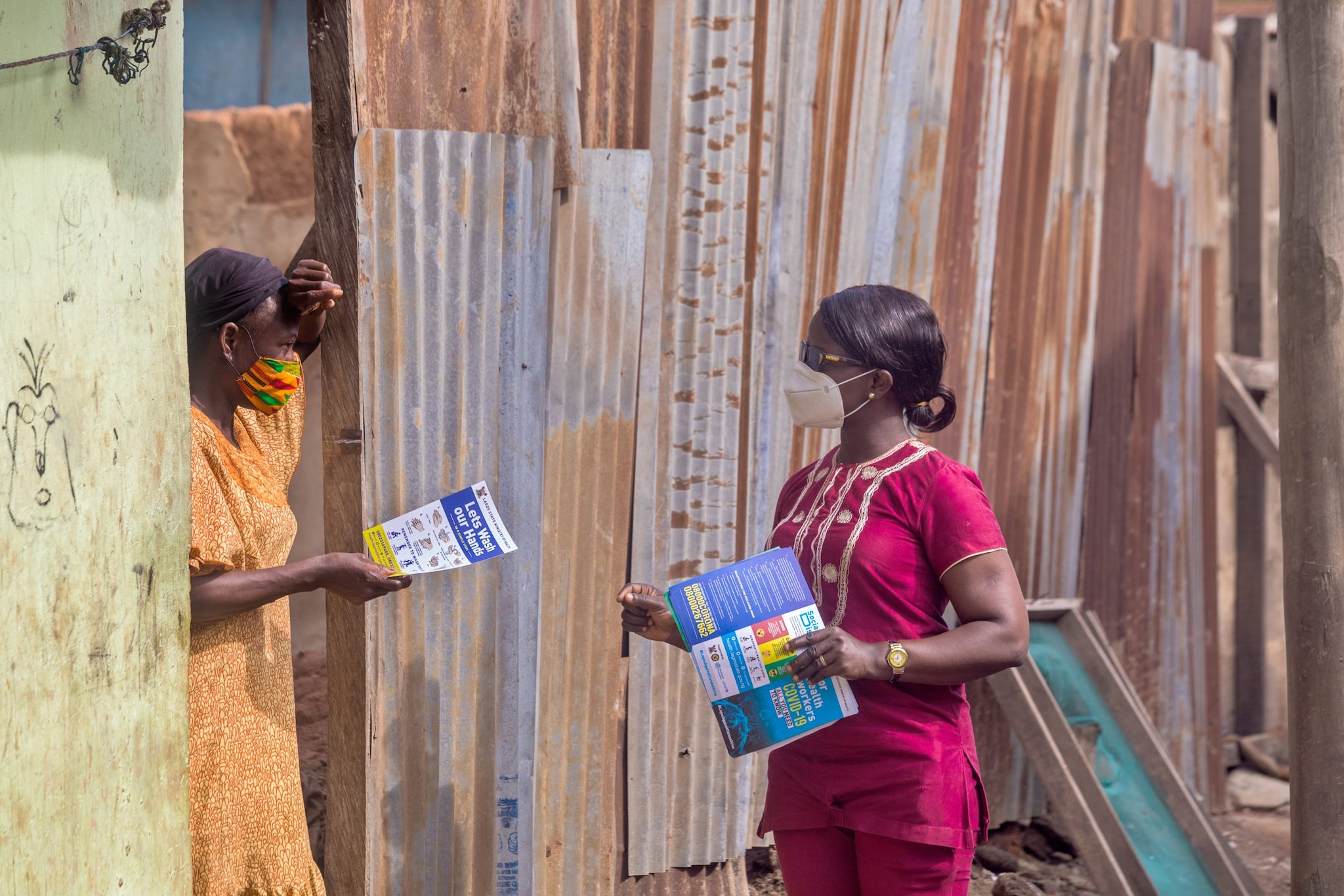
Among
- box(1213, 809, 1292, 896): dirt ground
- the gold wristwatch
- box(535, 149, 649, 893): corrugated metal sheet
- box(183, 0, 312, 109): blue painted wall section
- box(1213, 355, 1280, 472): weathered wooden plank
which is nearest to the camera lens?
the gold wristwatch

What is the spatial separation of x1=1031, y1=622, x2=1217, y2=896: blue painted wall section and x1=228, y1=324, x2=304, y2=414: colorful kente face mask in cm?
352

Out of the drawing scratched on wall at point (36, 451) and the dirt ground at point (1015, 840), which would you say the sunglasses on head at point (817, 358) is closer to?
the drawing scratched on wall at point (36, 451)

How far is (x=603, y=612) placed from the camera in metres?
3.48

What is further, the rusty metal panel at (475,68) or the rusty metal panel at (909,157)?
the rusty metal panel at (909,157)

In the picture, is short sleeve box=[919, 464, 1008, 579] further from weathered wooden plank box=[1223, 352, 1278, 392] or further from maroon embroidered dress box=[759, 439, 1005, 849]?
weathered wooden plank box=[1223, 352, 1278, 392]

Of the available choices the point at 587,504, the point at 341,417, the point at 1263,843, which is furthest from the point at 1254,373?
the point at 341,417

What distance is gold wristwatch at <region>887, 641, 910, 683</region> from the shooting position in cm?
226

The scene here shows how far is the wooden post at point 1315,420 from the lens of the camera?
310cm

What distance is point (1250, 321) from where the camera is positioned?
6.32 metres

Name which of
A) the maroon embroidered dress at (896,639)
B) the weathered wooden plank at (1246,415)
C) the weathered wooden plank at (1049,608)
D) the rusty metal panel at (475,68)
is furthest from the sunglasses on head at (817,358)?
the weathered wooden plank at (1246,415)

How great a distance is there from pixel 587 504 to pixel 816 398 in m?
1.06

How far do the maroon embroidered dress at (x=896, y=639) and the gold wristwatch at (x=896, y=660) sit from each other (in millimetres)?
76

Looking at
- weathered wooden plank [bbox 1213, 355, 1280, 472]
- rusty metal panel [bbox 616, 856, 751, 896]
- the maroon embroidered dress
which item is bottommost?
rusty metal panel [bbox 616, 856, 751, 896]

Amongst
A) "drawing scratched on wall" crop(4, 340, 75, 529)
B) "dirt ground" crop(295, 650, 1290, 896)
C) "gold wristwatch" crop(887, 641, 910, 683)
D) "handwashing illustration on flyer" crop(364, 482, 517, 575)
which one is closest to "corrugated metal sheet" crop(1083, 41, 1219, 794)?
"dirt ground" crop(295, 650, 1290, 896)
